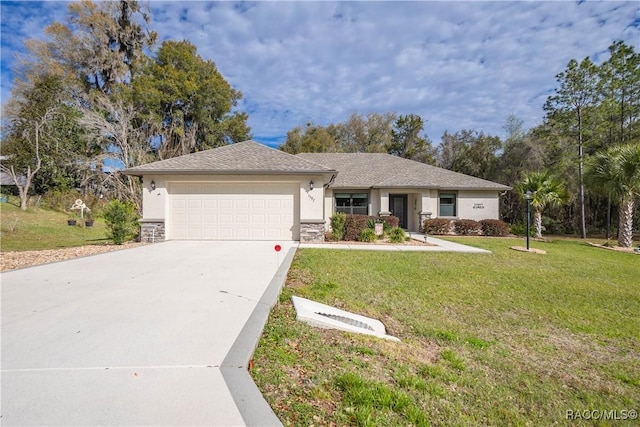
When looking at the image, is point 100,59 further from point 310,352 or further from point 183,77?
point 310,352

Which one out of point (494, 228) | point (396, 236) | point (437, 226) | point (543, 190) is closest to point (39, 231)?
point (396, 236)

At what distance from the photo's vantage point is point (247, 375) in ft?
7.50

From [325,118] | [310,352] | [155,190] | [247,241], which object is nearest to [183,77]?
[325,118]

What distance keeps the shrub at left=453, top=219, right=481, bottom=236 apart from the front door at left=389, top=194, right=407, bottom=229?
9.78 feet

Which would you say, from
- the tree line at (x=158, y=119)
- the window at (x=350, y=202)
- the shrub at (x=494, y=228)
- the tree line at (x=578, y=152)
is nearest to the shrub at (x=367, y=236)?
the window at (x=350, y=202)

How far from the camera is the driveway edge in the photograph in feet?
6.15

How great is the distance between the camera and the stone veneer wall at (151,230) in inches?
→ 418

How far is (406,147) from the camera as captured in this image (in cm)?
2959

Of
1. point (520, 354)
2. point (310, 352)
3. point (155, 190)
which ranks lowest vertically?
point (520, 354)

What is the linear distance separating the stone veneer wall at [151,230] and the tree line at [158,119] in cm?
1114

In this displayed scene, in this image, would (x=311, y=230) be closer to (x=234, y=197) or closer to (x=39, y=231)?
(x=234, y=197)

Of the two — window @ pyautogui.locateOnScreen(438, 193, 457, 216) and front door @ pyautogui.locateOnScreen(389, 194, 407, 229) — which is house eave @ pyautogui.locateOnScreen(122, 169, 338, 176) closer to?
front door @ pyautogui.locateOnScreen(389, 194, 407, 229)

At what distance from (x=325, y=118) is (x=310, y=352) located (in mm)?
28949

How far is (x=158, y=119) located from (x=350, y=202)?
17670 mm
